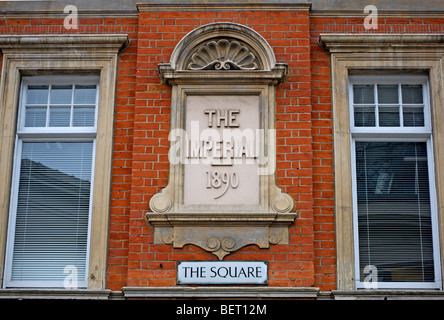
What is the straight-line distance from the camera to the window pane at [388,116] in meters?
8.33

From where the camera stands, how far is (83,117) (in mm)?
8469

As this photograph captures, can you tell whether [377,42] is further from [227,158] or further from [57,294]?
[57,294]

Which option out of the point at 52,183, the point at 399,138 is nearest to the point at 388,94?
the point at 399,138

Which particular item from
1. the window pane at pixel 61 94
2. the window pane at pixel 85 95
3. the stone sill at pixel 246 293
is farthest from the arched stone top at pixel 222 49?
the stone sill at pixel 246 293

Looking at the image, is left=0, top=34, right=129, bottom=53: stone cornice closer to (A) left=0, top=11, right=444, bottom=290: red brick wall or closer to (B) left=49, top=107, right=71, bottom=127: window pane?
(A) left=0, top=11, right=444, bottom=290: red brick wall

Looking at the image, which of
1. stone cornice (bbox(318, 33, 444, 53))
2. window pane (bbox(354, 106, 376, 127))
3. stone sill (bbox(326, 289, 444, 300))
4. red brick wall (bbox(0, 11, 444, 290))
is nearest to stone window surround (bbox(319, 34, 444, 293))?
stone cornice (bbox(318, 33, 444, 53))

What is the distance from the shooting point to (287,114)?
8.15m

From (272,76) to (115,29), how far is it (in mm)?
1889

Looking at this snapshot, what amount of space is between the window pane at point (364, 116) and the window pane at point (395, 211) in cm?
21

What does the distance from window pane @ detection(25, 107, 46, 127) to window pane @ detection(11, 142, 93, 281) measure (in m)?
0.22

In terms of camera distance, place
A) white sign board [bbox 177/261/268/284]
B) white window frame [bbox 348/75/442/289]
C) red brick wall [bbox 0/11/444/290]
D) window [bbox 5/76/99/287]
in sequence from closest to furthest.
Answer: white sign board [bbox 177/261/268/284], red brick wall [bbox 0/11/444/290], white window frame [bbox 348/75/442/289], window [bbox 5/76/99/287]

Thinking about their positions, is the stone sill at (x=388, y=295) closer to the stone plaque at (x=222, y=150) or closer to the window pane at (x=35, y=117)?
the stone plaque at (x=222, y=150)

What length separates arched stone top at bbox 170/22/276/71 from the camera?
326 inches

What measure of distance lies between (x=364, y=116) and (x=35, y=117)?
361cm
